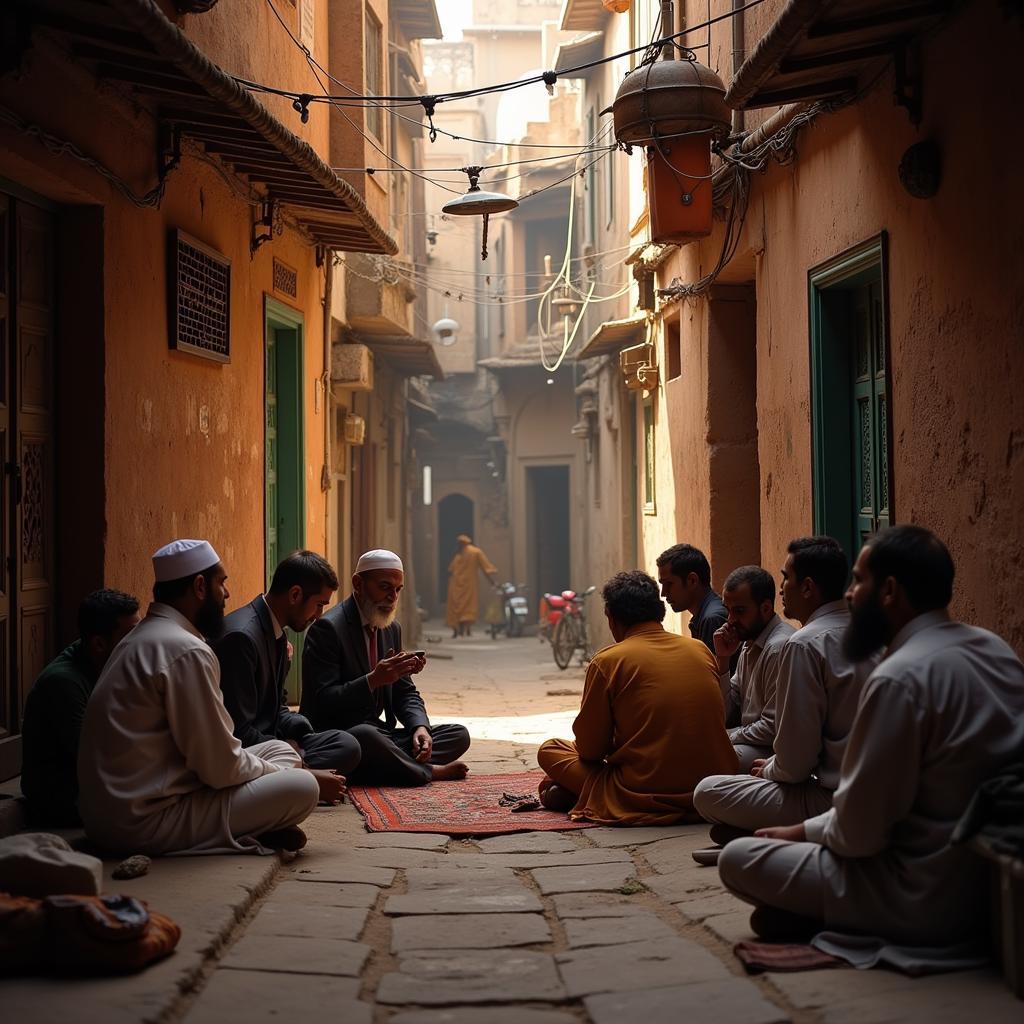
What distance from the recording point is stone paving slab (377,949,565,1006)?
3783mm

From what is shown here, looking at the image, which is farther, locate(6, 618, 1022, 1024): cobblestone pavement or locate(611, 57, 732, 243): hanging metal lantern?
locate(611, 57, 732, 243): hanging metal lantern

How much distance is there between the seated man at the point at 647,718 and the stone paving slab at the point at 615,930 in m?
1.50

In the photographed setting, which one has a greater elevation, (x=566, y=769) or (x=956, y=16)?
(x=956, y=16)

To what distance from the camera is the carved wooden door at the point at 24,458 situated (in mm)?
6270

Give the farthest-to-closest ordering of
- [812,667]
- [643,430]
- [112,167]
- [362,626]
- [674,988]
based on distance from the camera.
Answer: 1. [643,430]
2. [362,626]
3. [112,167]
4. [812,667]
5. [674,988]

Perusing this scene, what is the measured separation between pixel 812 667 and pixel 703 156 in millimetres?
4480

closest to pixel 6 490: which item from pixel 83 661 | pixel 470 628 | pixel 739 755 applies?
pixel 83 661

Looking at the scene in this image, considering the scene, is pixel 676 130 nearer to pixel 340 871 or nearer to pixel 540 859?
pixel 540 859

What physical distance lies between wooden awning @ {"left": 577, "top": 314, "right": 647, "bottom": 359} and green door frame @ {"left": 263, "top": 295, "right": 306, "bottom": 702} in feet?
13.1

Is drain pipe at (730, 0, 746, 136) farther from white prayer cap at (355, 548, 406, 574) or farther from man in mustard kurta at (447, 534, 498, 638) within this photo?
man in mustard kurta at (447, 534, 498, 638)

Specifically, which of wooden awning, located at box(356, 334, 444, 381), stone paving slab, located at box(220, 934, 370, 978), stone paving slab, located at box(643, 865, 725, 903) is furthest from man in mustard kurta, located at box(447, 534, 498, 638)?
stone paving slab, located at box(220, 934, 370, 978)

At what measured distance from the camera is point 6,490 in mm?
6301

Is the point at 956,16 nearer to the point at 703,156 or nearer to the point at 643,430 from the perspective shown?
the point at 703,156

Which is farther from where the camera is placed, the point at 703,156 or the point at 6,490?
the point at 703,156
